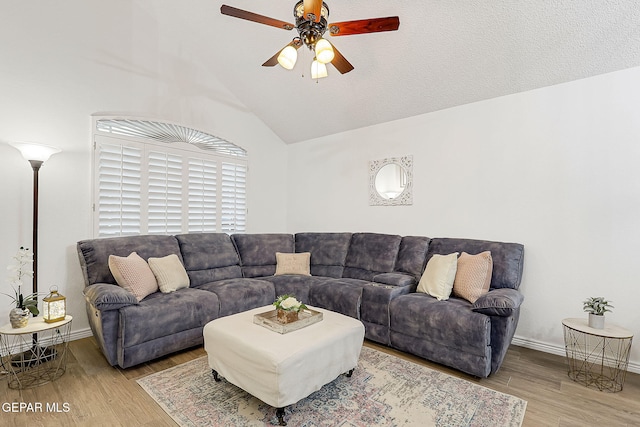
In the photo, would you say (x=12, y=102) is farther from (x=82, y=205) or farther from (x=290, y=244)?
(x=290, y=244)

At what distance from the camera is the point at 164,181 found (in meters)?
3.94

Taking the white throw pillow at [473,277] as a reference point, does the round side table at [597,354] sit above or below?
below

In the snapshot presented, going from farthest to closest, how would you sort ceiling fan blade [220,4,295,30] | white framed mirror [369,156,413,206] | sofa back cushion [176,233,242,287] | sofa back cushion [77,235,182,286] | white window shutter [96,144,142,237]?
white framed mirror [369,156,413,206], sofa back cushion [176,233,242,287], white window shutter [96,144,142,237], sofa back cushion [77,235,182,286], ceiling fan blade [220,4,295,30]

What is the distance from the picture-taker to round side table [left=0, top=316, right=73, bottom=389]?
2.32 meters

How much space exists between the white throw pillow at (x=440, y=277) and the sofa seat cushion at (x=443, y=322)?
0.25 ft

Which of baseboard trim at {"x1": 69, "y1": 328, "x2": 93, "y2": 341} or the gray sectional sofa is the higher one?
the gray sectional sofa

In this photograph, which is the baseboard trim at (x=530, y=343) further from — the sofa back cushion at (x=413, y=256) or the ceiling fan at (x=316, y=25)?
the ceiling fan at (x=316, y=25)

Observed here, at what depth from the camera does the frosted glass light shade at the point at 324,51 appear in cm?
214

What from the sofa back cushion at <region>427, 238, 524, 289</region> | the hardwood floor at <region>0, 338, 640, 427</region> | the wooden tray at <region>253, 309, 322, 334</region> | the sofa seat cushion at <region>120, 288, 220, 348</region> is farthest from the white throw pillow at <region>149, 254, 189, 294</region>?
the sofa back cushion at <region>427, 238, 524, 289</region>

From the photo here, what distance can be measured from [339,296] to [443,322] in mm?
1170

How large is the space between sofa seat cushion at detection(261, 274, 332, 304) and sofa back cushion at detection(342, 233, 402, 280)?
45 centimetres

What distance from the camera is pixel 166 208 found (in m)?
3.95

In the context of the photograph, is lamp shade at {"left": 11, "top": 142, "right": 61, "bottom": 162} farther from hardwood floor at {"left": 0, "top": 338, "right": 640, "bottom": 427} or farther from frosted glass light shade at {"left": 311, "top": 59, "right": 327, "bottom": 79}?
frosted glass light shade at {"left": 311, "top": 59, "right": 327, "bottom": 79}

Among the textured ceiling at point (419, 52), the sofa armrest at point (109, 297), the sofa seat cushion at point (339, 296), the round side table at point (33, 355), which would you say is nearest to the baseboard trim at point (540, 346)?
the sofa seat cushion at point (339, 296)
